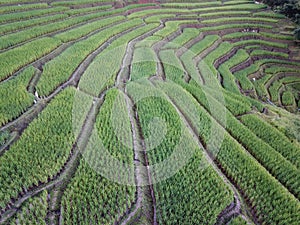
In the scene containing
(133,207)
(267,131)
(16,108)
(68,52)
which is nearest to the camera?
(133,207)

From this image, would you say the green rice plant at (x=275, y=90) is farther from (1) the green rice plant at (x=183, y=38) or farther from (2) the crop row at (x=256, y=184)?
(2) the crop row at (x=256, y=184)

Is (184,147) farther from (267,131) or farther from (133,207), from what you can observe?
(267,131)

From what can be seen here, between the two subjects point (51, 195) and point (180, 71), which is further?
point (180, 71)

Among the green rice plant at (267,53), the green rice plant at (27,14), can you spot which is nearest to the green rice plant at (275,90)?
the green rice plant at (267,53)

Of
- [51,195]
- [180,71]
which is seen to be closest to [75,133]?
[51,195]

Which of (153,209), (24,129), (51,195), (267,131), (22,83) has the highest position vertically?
(22,83)

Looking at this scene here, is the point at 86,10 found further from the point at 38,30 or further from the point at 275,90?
the point at 275,90

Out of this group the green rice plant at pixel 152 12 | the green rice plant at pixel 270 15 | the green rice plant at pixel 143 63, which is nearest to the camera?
the green rice plant at pixel 143 63
